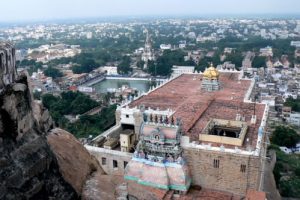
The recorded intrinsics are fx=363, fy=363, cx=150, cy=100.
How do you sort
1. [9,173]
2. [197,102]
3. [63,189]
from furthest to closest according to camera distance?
[197,102], [63,189], [9,173]

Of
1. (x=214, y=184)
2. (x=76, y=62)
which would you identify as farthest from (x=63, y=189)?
(x=76, y=62)

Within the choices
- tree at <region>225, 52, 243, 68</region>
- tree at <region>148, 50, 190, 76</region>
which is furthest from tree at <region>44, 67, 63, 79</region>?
tree at <region>225, 52, 243, 68</region>

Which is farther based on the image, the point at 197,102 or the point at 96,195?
the point at 197,102

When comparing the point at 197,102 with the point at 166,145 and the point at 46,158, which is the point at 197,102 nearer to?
the point at 166,145

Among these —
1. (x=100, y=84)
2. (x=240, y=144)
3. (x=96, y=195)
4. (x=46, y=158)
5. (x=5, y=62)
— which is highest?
(x=5, y=62)

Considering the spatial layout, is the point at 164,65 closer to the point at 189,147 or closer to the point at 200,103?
the point at 200,103
